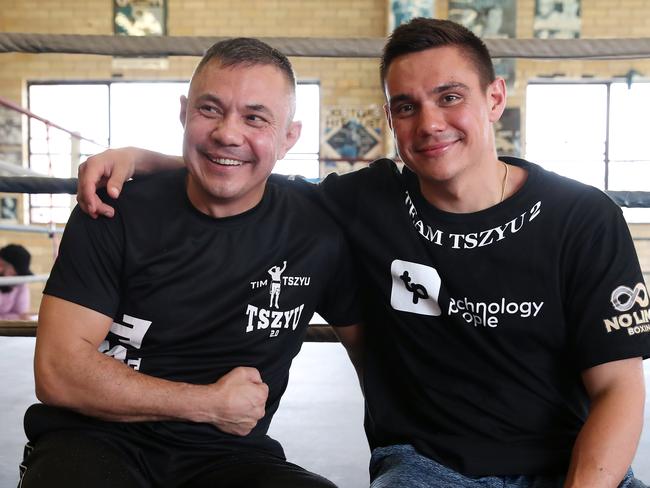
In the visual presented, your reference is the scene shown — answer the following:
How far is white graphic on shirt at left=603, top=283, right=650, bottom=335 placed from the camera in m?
0.95

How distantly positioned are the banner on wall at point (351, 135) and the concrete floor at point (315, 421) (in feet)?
13.8

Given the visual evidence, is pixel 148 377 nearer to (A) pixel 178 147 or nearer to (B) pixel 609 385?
(B) pixel 609 385

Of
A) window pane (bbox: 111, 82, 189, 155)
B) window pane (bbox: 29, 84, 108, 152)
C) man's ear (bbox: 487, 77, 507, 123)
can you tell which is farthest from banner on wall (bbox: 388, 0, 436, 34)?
man's ear (bbox: 487, 77, 507, 123)

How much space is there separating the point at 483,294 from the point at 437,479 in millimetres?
277

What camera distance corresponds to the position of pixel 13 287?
14.4 ft

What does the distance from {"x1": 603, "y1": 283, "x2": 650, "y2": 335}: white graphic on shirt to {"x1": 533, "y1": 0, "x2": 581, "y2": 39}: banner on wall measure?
5.94m

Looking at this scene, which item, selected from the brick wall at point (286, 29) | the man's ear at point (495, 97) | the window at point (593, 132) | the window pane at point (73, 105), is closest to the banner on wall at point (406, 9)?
the brick wall at point (286, 29)

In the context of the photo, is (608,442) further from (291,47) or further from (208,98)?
(291,47)

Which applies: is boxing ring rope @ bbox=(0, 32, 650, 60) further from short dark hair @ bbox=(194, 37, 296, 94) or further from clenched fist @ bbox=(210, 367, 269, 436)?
clenched fist @ bbox=(210, 367, 269, 436)

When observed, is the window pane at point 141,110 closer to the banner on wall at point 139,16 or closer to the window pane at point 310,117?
the banner on wall at point 139,16

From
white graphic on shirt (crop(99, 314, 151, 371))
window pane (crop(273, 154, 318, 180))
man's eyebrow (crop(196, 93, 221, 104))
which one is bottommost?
white graphic on shirt (crop(99, 314, 151, 371))

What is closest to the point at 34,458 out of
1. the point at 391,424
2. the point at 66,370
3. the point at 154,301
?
the point at 66,370

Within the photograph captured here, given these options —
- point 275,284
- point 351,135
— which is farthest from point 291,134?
point 351,135

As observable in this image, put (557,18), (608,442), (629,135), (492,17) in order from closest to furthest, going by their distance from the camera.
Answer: (608,442) < (492,17) < (557,18) < (629,135)
